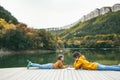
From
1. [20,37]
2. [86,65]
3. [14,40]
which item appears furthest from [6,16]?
[86,65]

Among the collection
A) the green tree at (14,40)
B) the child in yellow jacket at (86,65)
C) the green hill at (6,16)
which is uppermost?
the green hill at (6,16)

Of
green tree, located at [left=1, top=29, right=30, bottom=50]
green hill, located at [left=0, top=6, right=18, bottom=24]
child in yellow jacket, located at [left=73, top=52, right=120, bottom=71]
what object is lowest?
child in yellow jacket, located at [left=73, top=52, right=120, bottom=71]

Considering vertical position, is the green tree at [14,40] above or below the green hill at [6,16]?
below

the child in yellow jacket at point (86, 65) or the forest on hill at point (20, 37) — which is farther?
the forest on hill at point (20, 37)

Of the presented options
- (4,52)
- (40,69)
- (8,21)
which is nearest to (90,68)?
(40,69)

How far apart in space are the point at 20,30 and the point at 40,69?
353ft

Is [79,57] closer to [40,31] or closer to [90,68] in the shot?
[90,68]

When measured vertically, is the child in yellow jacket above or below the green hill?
below

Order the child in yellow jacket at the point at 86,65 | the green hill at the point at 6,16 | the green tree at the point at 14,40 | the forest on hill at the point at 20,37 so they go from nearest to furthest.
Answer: the child in yellow jacket at the point at 86,65 → the green tree at the point at 14,40 → the forest on hill at the point at 20,37 → the green hill at the point at 6,16

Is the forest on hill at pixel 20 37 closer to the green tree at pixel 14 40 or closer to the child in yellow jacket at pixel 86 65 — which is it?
the green tree at pixel 14 40

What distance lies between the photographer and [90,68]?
20.5 metres

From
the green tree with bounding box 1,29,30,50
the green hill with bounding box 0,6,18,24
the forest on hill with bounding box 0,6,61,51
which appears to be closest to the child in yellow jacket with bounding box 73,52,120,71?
the forest on hill with bounding box 0,6,61,51

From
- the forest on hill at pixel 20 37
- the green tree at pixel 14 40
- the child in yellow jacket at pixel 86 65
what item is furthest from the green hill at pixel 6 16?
the child in yellow jacket at pixel 86 65

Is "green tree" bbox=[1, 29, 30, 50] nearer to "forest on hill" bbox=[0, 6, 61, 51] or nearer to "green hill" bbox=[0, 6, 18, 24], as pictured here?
"forest on hill" bbox=[0, 6, 61, 51]
